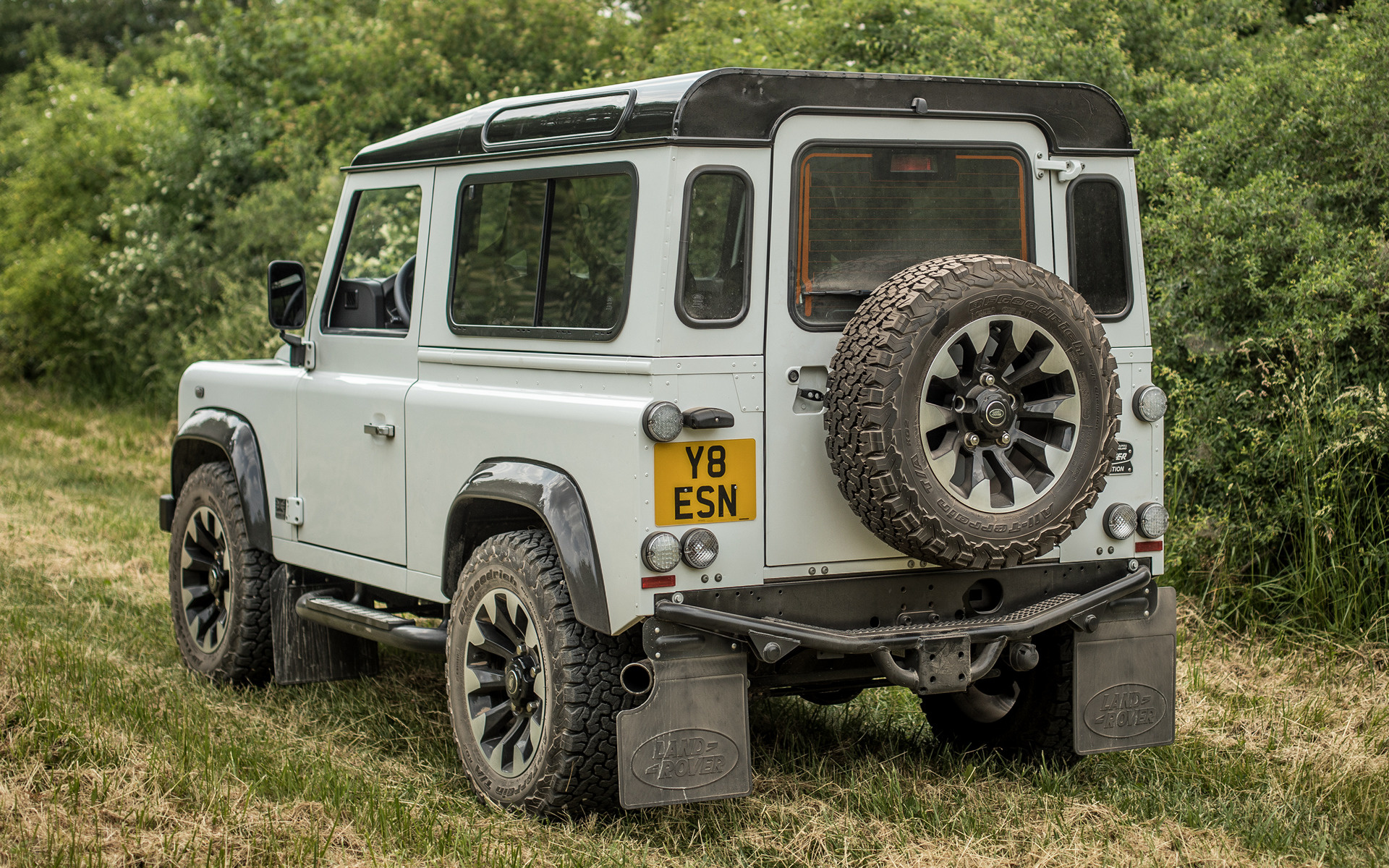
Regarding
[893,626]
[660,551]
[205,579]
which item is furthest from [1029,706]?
[205,579]

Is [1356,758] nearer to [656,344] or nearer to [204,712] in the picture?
[656,344]

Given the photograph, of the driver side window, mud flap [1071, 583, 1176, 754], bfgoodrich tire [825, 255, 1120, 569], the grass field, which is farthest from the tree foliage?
the driver side window

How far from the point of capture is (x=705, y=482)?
4184 mm

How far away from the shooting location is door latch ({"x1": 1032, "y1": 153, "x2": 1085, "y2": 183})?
467 centimetres

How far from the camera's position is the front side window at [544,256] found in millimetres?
4422

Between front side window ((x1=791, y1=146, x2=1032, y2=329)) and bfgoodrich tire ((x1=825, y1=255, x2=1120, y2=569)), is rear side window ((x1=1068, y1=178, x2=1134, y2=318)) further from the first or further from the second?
bfgoodrich tire ((x1=825, y1=255, x2=1120, y2=569))

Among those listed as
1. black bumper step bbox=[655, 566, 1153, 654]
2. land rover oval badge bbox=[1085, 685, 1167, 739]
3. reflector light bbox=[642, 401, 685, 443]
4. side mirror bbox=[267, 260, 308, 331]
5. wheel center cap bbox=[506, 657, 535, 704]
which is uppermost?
side mirror bbox=[267, 260, 308, 331]

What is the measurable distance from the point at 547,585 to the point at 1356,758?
9.31 feet

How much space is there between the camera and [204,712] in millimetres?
5613

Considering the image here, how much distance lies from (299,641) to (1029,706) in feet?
10.1

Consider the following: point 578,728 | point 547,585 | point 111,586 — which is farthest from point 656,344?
point 111,586

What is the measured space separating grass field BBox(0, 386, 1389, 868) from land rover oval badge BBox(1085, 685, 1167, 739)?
0.20 m

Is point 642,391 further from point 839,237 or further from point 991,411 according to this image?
point 991,411

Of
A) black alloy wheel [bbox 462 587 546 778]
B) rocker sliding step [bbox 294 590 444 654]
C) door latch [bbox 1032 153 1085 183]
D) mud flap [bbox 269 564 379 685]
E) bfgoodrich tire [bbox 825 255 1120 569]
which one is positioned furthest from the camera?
mud flap [bbox 269 564 379 685]
